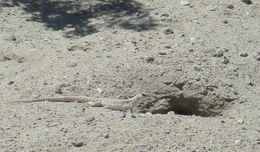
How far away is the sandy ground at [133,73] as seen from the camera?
515 cm

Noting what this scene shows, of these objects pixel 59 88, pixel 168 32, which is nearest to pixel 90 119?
pixel 59 88

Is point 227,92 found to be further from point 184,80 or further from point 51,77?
point 51,77

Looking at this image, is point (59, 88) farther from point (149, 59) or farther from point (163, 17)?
point (163, 17)

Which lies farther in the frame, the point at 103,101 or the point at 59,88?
the point at 59,88

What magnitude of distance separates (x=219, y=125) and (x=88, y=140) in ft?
4.33

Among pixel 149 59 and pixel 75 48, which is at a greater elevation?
pixel 149 59

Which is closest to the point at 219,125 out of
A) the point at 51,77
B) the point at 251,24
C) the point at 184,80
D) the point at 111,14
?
the point at 184,80

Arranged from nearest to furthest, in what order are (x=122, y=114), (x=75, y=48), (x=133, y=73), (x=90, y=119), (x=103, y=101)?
(x=90, y=119)
(x=122, y=114)
(x=103, y=101)
(x=133, y=73)
(x=75, y=48)

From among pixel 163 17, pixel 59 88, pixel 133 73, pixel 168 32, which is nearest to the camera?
pixel 59 88

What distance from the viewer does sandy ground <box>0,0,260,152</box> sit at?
16.9ft

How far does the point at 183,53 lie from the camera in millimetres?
6891

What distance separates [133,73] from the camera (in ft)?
21.0

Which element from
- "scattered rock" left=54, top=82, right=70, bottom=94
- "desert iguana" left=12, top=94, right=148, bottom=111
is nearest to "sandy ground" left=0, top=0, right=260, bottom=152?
"scattered rock" left=54, top=82, right=70, bottom=94

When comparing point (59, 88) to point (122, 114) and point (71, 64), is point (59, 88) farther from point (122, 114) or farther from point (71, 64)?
point (122, 114)
